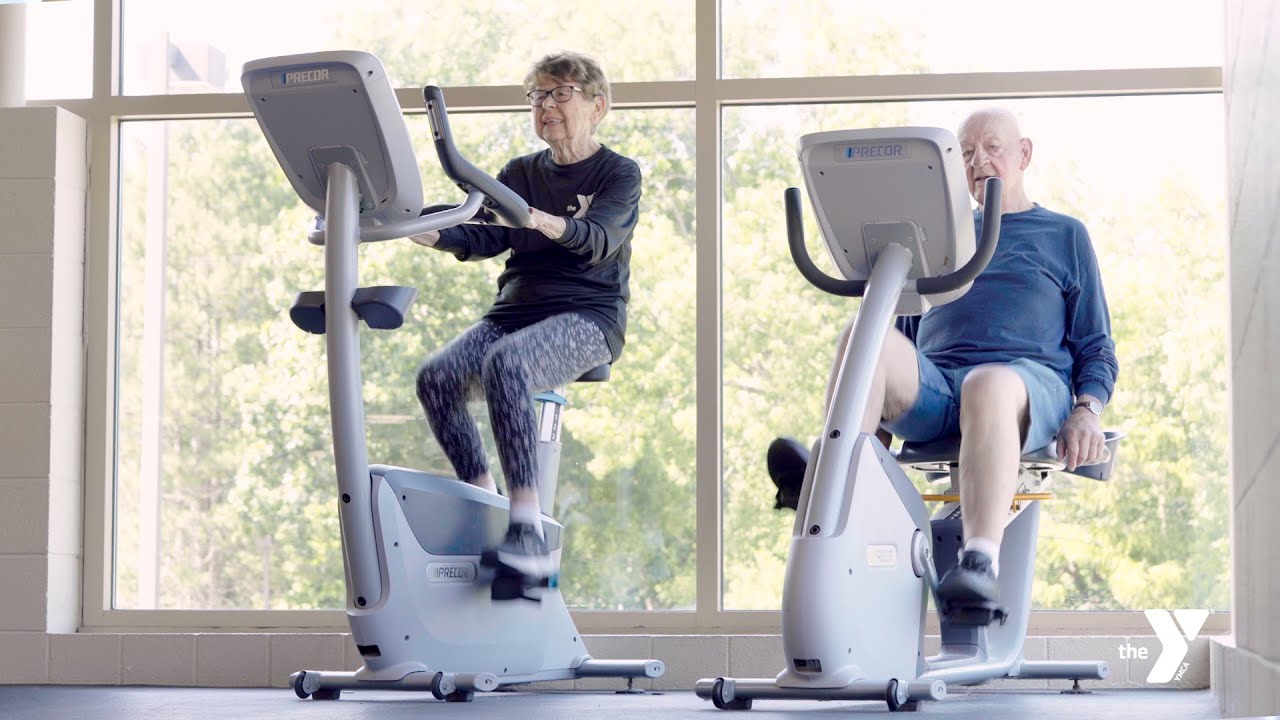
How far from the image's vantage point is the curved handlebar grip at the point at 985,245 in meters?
2.47

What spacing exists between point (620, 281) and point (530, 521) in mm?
595

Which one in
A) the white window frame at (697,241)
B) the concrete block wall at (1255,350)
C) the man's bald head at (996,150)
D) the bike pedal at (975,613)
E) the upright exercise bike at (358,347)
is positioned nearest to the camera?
the concrete block wall at (1255,350)

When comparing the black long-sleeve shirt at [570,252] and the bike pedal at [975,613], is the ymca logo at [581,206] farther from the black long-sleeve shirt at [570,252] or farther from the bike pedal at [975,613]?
the bike pedal at [975,613]

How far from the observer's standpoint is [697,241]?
3.81 meters

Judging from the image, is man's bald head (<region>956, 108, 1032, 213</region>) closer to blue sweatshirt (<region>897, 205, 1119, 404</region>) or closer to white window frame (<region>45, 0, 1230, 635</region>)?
blue sweatshirt (<region>897, 205, 1119, 404</region>)

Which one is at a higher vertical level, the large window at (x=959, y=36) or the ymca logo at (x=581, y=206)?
the large window at (x=959, y=36)

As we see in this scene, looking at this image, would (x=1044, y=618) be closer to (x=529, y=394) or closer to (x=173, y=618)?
(x=529, y=394)

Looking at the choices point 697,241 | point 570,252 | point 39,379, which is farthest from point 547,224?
point 39,379

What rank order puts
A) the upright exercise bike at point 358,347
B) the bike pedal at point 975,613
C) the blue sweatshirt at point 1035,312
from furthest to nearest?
the blue sweatshirt at point 1035,312 < the upright exercise bike at point 358,347 < the bike pedal at point 975,613

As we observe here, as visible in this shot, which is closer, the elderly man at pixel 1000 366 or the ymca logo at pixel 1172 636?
the elderly man at pixel 1000 366

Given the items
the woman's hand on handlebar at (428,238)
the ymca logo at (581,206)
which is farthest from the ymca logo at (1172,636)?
the woman's hand on handlebar at (428,238)

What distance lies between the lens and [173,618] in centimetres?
387

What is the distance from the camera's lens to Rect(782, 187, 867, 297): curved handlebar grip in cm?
259

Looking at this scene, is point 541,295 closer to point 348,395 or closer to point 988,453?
point 348,395
